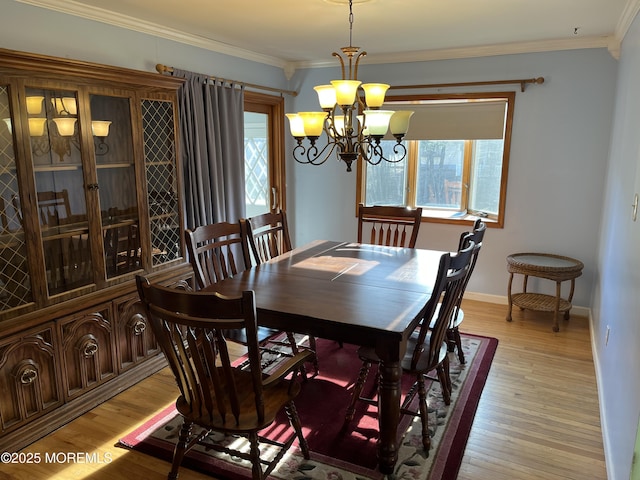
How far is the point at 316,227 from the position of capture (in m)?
5.23

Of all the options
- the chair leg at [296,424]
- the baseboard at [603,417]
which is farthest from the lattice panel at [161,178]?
the baseboard at [603,417]

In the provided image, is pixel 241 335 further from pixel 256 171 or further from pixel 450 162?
pixel 450 162

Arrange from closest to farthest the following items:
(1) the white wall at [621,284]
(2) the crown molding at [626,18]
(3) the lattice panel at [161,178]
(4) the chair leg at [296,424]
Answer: (1) the white wall at [621,284]
(4) the chair leg at [296,424]
(2) the crown molding at [626,18]
(3) the lattice panel at [161,178]

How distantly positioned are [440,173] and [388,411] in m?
3.11

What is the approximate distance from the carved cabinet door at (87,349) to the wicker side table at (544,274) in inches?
123

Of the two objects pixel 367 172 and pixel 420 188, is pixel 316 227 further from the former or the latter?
pixel 420 188

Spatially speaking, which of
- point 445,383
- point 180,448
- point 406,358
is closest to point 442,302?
point 406,358

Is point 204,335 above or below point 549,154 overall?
below

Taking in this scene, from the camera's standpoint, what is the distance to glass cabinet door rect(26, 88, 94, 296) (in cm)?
240

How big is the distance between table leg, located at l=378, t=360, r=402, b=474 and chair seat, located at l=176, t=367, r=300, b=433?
386 millimetres

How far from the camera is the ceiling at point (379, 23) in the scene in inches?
110

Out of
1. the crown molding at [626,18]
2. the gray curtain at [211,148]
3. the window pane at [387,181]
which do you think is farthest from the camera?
the window pane at [387,181]

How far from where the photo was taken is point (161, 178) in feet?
10.2

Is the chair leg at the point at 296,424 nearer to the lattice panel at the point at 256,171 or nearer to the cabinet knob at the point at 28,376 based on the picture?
the cabinet knob at the point at 28,376
